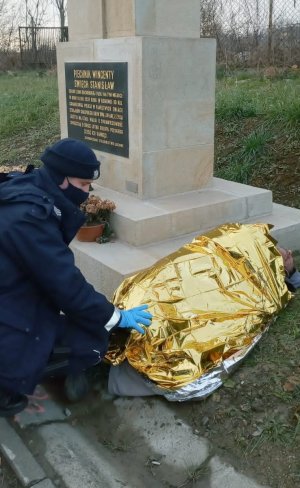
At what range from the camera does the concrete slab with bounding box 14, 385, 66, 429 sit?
9.40 ft

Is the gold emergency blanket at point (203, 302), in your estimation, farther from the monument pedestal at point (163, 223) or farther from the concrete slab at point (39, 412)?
the monument pedestal at point (163, 223)

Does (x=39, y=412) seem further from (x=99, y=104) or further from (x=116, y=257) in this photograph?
(x=99, y=104)

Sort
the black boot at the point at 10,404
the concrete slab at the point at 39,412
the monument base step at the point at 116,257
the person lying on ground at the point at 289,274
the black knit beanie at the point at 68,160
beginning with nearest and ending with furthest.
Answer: the black knit beanie at the point at 68,160, the black boot at the point at 10,404, the concrete slab at the point at 39,412, the person lying on ground at the point at 289,274, the monument base step at the point at 116,257

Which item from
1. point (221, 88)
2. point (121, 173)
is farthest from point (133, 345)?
point (221, 88)

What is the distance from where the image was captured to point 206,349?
288 cm

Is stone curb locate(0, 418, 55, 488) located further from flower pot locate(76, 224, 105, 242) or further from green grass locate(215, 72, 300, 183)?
green grass locate(215, 72, 300, 183)

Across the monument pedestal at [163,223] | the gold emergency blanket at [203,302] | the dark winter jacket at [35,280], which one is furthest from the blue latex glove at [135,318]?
the monument pedestal at [163,223]

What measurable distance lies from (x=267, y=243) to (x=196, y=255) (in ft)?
1.82

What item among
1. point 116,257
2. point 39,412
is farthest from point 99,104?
point 39,412

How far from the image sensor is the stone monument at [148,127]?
4.28 metres

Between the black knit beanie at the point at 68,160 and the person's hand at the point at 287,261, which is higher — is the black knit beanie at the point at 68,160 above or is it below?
above

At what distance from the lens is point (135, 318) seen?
293cm

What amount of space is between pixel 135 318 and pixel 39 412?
2.37 feet

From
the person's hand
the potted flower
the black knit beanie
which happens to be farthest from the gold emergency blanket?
the potted flower
